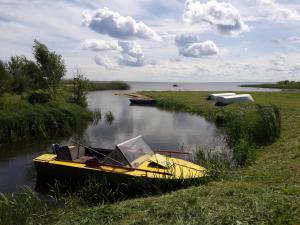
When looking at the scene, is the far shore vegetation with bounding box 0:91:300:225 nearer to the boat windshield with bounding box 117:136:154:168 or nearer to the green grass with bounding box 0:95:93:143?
the boat windshield with bounding box 117:136:154:168

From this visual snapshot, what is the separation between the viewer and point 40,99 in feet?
126

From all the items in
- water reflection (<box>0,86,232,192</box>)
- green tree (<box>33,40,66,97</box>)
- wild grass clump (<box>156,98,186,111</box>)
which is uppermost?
green tree (<box>33,40,66,97</box>)

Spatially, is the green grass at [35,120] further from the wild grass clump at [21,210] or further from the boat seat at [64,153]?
the wild grass clump at [21,210]

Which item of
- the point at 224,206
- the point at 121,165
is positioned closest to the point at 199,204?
the point at 224,206

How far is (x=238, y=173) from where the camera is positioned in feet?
42.2

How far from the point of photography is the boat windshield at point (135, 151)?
47.4 ft

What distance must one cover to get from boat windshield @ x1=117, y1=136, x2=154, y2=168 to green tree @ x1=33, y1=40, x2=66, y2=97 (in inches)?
1102

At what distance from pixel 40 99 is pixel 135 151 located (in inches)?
1025

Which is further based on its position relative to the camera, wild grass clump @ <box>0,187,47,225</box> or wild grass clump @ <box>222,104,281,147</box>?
wild grass clump @ <box>222,104,281,147</box>

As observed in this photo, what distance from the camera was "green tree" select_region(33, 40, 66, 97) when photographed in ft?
136

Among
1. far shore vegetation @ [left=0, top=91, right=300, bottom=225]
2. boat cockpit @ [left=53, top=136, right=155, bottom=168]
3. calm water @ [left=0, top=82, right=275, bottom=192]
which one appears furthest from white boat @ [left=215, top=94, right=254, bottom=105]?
boat cockpit @ [left=53, top=136, right=155, bottom=168]

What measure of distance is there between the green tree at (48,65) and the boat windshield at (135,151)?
28000 millimetres

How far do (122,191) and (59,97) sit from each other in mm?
27748

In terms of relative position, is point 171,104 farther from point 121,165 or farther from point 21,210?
point 21,210
